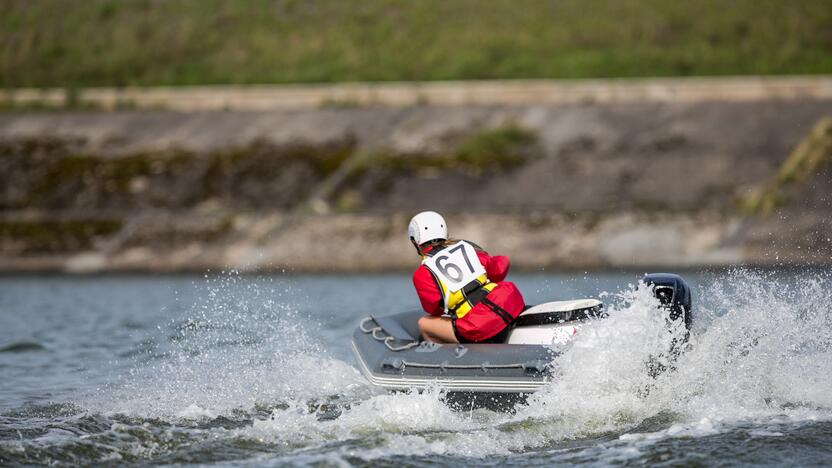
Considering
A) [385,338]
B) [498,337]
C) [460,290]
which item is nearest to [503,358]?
[498,337]

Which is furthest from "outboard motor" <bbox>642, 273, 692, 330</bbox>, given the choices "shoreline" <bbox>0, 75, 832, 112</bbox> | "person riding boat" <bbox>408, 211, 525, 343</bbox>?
"shoreline" <bbox>0, 75, 832, 112</bbox>

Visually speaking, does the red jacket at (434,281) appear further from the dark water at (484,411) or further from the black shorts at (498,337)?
the dark water at (484,411)

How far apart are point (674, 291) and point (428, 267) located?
7.23 ft

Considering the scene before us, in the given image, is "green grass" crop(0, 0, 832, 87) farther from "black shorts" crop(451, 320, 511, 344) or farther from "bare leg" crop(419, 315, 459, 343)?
"black shorts" crop(451, 320, 511, 344)

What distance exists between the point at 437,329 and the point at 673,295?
2208mm

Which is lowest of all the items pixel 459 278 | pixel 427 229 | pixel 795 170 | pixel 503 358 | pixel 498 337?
pixel 503 358

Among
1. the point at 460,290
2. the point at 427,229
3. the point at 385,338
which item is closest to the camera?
the point at 460,290

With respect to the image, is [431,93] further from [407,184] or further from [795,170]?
[795,170]

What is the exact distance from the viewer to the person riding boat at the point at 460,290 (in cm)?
1029

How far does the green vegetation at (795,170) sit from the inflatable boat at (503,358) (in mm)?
18663

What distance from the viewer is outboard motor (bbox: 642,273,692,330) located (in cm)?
Result: 971

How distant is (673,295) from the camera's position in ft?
32.0

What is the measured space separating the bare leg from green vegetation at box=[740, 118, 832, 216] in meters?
18.6

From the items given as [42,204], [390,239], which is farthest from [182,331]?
[42,204]
